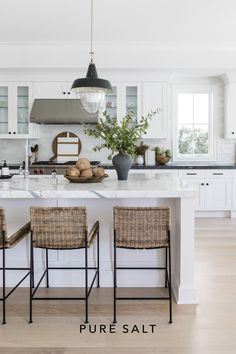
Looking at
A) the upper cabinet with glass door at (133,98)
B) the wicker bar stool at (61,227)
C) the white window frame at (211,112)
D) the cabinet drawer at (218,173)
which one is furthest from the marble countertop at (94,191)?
the white window frame at (211,112)

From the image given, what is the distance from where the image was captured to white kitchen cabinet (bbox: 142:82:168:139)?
6.30 meters

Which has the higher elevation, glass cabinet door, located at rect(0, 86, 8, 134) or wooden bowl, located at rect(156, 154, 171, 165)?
glass cabinet door, located at rect(0, 86, 8, 134)

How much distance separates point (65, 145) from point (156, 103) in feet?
5.76

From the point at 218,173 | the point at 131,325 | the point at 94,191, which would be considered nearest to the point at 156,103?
the point at 218,173

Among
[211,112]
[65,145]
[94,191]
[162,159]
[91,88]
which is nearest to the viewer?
[94,191]

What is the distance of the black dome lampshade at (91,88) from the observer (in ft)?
10.5

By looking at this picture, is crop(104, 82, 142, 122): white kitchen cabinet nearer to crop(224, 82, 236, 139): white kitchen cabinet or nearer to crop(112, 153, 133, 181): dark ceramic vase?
crop(224, 82, 236, 139): white kitchen cabinet

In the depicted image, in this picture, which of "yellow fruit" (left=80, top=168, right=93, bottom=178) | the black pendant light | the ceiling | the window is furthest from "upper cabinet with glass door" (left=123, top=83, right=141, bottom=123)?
"yellow fruit" (left=80, top=168, right=93, bottom=178)

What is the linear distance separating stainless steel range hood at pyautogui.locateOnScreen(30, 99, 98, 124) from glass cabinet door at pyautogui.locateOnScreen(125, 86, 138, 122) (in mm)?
649

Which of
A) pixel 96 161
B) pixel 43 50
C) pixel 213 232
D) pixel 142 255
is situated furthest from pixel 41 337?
pixel 43 50

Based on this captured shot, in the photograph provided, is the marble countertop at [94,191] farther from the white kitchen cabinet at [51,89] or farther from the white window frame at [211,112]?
the white window frame at [211,112]

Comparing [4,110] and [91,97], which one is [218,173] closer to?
[91,97]

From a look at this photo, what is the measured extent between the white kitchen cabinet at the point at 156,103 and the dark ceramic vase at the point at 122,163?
2.94 m

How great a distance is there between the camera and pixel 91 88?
3.28 meters
